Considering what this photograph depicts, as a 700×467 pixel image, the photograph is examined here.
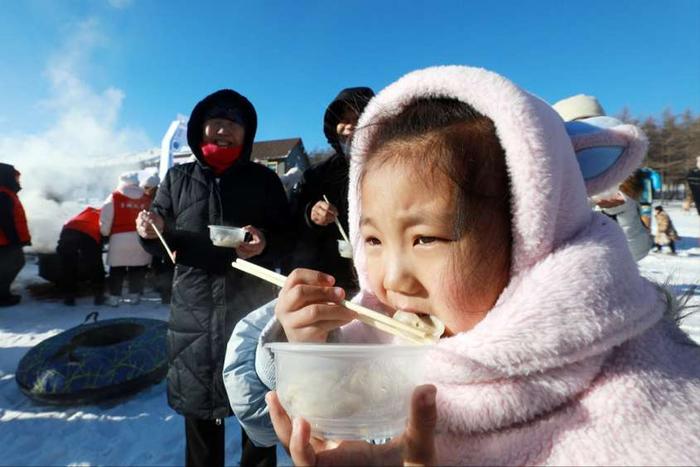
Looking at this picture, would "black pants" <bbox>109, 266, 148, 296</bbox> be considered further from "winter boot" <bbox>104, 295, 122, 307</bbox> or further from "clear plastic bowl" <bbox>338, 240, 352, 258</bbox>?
"clear plastic bowl" <bbox>338, 240, 352, 258</bbox>

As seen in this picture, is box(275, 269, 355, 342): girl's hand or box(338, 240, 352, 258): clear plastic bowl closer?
box(275, 269, 355, 342): girl's hand

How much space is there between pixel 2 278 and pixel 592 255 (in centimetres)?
980

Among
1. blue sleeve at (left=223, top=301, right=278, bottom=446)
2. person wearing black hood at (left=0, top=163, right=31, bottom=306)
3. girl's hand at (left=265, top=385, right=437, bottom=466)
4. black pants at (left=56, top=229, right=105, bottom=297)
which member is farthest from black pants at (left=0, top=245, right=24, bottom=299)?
girl's hand at (left=265, top=385, right=437, bottom=466)

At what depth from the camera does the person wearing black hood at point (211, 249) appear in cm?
264

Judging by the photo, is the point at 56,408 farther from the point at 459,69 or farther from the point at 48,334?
the point at 459,69

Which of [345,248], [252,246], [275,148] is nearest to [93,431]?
[252,246]

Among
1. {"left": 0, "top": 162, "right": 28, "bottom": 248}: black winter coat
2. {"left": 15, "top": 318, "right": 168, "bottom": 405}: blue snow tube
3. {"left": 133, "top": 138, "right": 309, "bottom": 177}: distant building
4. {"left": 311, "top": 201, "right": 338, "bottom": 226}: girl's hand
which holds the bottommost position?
{"left": 15, "top": 318, "right": 168, "bottom": 405}: blue snow tube

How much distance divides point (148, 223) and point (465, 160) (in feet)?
7.82

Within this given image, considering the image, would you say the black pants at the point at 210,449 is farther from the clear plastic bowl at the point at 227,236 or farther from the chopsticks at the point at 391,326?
the chopsticks at the point at 391,326

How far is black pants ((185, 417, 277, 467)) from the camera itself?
2.66 metres

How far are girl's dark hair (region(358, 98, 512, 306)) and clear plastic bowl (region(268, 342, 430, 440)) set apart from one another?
1.08 feet

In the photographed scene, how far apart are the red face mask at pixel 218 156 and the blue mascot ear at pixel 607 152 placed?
2379 millimetres

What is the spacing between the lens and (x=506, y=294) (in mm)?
938

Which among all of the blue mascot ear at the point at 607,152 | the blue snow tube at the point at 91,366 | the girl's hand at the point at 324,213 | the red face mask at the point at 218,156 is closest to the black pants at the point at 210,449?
the girl's hand at the point at 324,213
